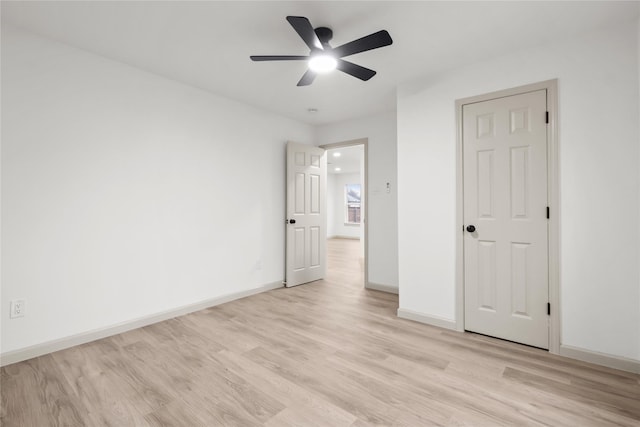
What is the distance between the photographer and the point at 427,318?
3.11 metres

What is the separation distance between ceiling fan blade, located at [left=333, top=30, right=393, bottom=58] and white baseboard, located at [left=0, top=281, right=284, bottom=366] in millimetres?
3020

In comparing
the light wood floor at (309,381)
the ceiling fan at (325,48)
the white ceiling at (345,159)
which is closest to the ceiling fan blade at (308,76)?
the ceiling fan at (325,48)

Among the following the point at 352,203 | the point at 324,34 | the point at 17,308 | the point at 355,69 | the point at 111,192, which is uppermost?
the point at 324,34

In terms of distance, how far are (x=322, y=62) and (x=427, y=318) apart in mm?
2631

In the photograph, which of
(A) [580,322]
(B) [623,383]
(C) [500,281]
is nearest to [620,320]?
(A) [580,322]

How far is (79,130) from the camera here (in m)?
2.63

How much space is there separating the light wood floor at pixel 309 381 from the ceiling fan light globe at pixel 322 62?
2.33 m

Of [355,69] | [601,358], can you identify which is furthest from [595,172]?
[355,69]

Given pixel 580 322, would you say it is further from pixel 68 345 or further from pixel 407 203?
pixel 68 345

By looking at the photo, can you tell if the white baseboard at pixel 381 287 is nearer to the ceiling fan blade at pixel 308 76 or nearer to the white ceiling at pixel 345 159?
the ceiling fan blade at pixel 308 76

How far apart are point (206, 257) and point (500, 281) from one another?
3.14 metres

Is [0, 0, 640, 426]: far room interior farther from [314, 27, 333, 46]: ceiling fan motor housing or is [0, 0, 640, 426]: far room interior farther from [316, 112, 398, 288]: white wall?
[316, 112, 398, 288]: white wall

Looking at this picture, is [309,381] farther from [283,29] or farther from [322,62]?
[283,29]

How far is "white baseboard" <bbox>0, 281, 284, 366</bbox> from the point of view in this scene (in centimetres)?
231
